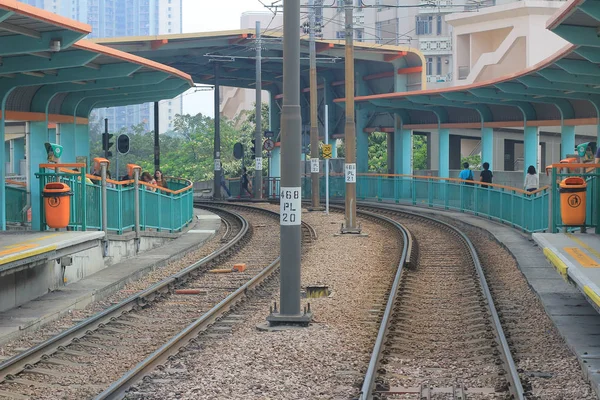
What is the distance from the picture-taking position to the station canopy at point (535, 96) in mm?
15727

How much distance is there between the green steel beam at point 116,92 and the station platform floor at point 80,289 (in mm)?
4169

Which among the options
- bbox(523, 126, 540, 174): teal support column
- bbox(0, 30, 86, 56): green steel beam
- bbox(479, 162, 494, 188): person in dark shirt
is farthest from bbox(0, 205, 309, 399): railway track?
bbox(523, 126, 540, 174): teal support column

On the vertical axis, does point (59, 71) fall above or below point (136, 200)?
above

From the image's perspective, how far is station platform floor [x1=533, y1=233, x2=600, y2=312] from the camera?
33.9ft

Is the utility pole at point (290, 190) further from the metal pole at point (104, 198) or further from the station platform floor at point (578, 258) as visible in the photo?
the metal pole at point (104, 198)

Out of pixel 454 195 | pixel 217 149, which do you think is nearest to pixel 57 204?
pixel 454 195

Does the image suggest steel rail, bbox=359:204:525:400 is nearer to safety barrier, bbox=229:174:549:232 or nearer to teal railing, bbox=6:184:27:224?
safety barrier, bbox=229:174:549:232

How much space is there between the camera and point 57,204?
52.2 feet

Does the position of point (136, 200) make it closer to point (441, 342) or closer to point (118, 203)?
point (118, 203)

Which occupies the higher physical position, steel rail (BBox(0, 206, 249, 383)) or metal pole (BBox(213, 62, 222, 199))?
metal pole (BBox(213, 62, 222, 199))

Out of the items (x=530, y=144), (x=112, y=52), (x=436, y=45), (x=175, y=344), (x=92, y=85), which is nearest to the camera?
(x=175, y=344)

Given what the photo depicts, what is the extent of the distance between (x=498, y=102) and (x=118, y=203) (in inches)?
610

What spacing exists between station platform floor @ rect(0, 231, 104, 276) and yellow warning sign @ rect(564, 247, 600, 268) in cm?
678

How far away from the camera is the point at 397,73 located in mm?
46375
